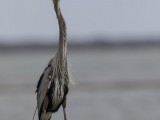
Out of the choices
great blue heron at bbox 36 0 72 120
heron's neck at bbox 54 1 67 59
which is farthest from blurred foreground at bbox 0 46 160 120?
heron's neck at bbox 54 1 67 59

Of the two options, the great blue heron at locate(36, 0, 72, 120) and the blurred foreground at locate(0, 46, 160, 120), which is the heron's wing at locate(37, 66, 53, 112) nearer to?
the great blue heron at locate(36, 0, 72, 120)

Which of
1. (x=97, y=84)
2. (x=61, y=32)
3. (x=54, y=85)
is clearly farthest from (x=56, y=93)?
(x=97, y=84)

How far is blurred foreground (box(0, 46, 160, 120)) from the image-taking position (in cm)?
1316

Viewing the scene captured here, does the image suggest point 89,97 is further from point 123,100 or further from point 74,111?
point 74,111

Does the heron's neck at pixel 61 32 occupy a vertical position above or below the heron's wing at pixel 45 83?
above

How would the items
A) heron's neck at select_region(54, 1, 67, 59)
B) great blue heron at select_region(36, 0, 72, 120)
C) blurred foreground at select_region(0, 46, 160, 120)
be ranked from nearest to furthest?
1. heron's neck at select_region(54, 1, 67, 59)
2. great blue heron at select_region(36, 0, 72, 120)
3. blurred foreground at select_region(0, 46, 160, 120)

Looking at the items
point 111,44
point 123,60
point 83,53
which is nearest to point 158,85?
point 123,60

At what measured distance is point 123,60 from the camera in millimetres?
22109

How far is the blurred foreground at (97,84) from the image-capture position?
13156 millimetres

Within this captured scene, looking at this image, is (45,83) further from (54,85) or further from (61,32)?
(61,32)

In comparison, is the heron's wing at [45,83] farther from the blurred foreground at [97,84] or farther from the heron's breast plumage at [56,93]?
the blurred foreground at [97,84]

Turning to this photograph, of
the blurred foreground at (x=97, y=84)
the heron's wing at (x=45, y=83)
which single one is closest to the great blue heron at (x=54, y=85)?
the heron's wing at (x=45, y=83)

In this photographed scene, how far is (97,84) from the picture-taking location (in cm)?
1741

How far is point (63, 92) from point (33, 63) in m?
14.0
